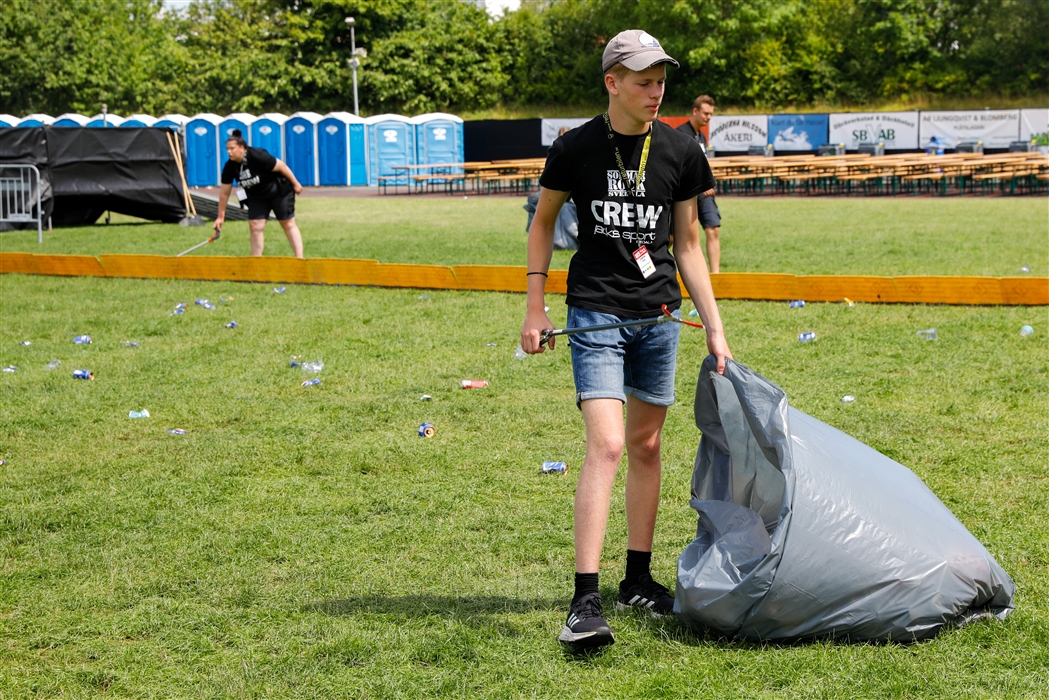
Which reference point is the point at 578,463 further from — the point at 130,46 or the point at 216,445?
the point at 130,46

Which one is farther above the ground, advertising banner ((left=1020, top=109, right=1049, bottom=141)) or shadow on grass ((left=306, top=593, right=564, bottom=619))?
advertising banner ((left=1020, top=109, right=1049, bottom=141))

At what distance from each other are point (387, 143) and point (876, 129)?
15.8 metres

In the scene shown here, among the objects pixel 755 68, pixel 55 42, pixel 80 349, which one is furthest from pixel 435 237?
pixel 55 42

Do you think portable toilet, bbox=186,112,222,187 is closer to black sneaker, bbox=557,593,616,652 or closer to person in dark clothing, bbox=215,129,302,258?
person in dark clothing, bbox=215,129,302,258

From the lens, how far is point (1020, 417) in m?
5.91

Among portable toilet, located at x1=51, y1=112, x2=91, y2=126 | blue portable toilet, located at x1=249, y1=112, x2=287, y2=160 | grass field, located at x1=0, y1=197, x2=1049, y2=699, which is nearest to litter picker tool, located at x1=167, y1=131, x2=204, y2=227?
grass field, located at x1=0, y1=197, x2=1049, y2=699

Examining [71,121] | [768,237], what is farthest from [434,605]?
[71,121]

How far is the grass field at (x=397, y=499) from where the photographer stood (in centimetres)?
329

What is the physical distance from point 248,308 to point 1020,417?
6.91 metres

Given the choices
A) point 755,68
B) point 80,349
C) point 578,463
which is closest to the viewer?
point 578,463

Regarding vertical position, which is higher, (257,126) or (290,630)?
(257,126)

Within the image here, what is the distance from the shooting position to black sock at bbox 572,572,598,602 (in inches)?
135

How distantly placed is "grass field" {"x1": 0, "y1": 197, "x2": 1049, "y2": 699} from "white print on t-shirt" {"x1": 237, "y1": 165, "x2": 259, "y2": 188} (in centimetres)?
263

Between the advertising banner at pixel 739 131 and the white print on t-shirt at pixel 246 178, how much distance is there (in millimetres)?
25806
